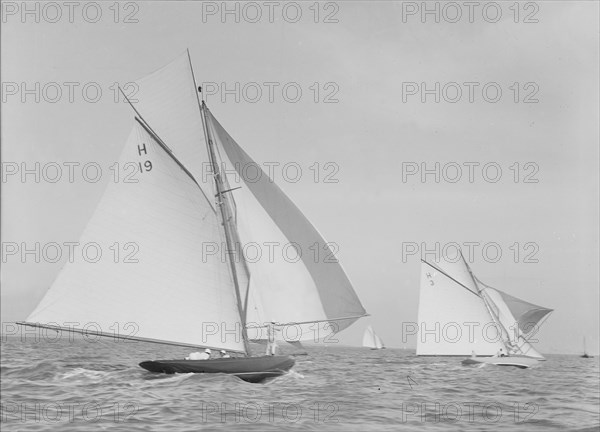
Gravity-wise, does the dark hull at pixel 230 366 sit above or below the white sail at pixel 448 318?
below

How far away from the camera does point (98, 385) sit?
76.6 feet

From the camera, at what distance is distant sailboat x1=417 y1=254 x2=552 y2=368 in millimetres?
48156

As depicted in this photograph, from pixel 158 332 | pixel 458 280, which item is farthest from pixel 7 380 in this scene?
pixel 458 280

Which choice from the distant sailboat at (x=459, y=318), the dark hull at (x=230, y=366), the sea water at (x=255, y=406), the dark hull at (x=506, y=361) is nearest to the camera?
the sea water at (x=255, y=406)

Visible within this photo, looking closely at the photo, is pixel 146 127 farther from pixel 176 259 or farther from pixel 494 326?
pixel 494 326

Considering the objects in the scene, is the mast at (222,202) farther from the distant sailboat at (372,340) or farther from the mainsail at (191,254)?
the distant sailboat at (372,340)

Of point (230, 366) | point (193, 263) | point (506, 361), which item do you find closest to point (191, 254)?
point (193, 263)

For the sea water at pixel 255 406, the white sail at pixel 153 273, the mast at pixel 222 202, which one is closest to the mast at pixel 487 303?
the sea water at pixel 255 406

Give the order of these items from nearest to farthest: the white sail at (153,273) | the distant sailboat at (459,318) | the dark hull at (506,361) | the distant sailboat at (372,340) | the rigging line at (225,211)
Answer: the white sail at (153,273)
the rigging line at (225,211)
the dark hull at (506,361)
the distant sailboat at (459,318)
the distant sailboat at (372,340)

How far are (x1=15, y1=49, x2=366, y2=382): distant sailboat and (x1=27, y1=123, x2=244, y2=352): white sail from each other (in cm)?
3

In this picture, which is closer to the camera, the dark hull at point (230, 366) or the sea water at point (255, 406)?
the sea water at point (255, 406)

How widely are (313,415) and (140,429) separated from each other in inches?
175

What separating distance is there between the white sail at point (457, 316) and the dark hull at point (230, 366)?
991 inches

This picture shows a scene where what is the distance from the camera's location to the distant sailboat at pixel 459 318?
4816cm
